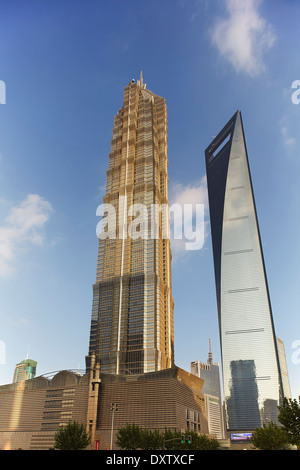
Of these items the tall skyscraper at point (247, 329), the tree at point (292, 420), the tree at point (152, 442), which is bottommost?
the tree at point (152, 442)

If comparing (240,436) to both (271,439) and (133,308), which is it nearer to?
(133,308)

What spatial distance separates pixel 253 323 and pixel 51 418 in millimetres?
104867

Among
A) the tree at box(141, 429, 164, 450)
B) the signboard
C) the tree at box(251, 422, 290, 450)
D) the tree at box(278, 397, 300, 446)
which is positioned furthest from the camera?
the signboard

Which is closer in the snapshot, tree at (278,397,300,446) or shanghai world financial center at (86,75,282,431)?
tree at (278,397,300,446)

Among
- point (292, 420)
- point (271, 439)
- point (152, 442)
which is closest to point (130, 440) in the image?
point (152, 442)

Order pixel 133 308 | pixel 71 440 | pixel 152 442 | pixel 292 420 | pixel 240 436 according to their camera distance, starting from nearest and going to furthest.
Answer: pixel 292 420 → pixel 152 442 → pixel 71 440 → pixel 133 308 → pixel 240 436

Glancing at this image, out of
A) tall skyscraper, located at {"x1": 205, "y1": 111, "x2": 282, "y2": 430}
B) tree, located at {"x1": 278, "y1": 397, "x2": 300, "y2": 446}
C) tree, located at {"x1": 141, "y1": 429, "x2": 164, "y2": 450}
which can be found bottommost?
tree, located at {"x1": 141, "y1": 429, "x2": 164, "y2": 450}

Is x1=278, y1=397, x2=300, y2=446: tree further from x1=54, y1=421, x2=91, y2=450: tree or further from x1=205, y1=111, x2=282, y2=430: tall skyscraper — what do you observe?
x1=205, y1=111, x2=282, y2=430: tall skyscraper

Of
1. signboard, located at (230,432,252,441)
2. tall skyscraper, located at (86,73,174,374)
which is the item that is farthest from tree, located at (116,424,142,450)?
signboard, located at (230,432,252,441)

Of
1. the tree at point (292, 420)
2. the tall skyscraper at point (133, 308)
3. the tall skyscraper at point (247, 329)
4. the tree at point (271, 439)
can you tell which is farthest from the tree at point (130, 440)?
the tall skyscraper at point (247, 329)

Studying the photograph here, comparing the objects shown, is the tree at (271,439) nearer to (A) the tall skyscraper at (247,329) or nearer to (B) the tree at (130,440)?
(B) the tree at (130,440)

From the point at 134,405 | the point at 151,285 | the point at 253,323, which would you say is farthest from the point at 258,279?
the point at 134,405

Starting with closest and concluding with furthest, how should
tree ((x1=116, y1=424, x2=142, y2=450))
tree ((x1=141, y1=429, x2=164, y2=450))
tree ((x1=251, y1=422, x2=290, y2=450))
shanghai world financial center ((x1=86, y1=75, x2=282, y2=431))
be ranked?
tree ((x1=251, y1=422, x2=290, y2=450)) → tree ((x1=141, y1=429, x2=164, y2=450)) → tree ((x1=116, y1=424, x2=142, y2=450)) → shanghai world financial center ((x1=86, y1=75, x2=282, y2=431))
